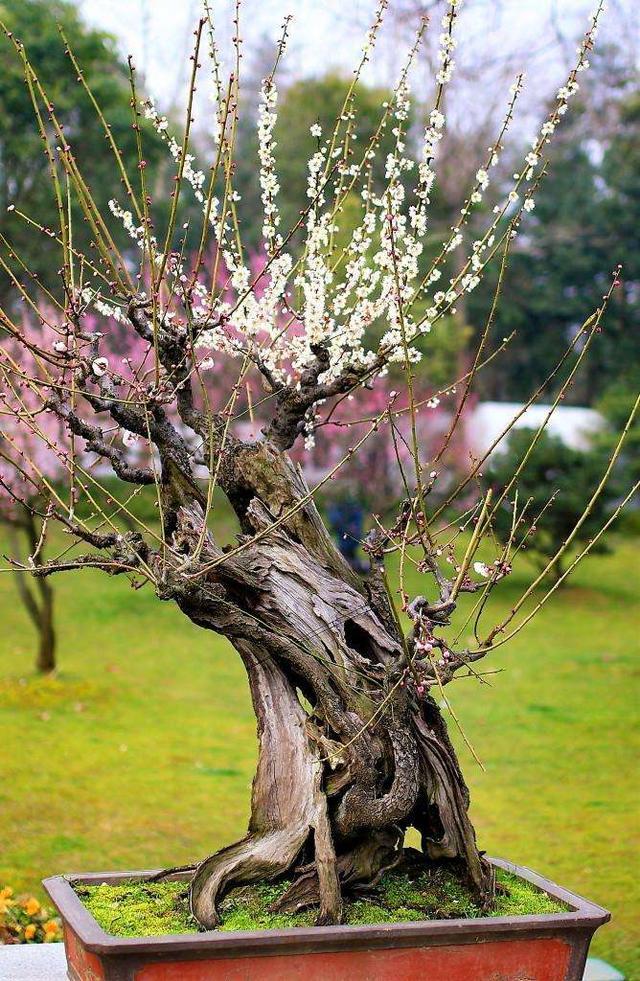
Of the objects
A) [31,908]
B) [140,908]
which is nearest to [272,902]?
[140,908]

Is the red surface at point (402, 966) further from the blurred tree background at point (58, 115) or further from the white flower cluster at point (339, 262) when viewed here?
the blurred tree background at point (58, 115)

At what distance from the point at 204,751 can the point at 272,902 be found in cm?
556

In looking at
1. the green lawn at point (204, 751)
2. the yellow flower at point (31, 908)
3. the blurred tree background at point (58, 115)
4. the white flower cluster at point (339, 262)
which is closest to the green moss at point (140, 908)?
the yellow flower at point (31, 908)

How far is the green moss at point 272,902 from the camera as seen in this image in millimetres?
2881

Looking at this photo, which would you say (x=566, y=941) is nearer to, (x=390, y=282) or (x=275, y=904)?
(x=275, y=904)

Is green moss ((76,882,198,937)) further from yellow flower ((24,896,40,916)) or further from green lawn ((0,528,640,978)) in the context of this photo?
green lawn ((0,528,640,978))

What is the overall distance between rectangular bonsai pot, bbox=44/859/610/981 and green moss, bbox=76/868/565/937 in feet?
0.43

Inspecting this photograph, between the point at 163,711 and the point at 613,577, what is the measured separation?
911 centimetres

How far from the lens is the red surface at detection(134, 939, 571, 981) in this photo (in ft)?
8.60

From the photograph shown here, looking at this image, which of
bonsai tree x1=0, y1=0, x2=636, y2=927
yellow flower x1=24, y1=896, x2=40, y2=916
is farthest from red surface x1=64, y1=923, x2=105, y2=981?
yellow flower x1=24, y1=896, x2=40, y2=916

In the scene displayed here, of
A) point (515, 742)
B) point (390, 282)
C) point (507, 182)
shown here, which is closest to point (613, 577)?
point (515, 742)

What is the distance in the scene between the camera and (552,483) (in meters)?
15.0

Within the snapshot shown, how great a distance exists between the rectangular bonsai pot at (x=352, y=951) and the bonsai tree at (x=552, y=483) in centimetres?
1193

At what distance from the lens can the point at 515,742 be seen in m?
8.84
